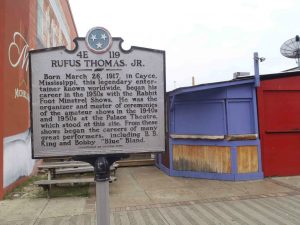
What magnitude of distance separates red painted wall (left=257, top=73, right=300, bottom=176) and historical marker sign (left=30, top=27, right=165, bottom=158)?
18.3ft

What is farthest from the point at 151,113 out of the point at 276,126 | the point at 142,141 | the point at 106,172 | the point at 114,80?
the point at 276,126

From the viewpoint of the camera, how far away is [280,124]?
857 cm

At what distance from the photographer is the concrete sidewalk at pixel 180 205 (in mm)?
5270

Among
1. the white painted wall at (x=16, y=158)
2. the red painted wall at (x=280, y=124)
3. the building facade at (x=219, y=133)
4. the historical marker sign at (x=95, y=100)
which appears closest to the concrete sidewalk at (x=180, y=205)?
the building facade at (x=219, y=133)

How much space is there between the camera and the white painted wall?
22.9 ft

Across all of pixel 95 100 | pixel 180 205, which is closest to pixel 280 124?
pixel 180 205

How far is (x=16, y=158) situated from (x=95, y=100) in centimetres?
507

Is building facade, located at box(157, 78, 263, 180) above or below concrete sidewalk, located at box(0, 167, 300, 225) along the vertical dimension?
above

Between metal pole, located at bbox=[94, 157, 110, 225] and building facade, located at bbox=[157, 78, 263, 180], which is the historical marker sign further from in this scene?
building facade, located at bbox=[157, 78, 263, 180]

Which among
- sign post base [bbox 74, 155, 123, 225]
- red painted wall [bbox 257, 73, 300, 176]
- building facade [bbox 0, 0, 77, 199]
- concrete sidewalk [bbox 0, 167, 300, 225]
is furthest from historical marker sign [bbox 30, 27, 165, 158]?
red painted wall [bbox 257, 73, 300, 176]

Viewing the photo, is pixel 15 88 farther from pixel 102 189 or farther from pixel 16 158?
pixel 102 189

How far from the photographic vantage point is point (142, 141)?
3582mm

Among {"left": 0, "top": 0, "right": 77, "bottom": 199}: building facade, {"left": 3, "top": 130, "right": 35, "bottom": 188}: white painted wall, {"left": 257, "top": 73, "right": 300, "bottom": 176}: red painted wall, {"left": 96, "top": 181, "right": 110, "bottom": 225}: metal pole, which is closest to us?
{"left": 96, "top": 181, "right": 110, "bottom": 225}: metal pole

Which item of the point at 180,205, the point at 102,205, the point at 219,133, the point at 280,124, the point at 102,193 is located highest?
the point at 280,124
